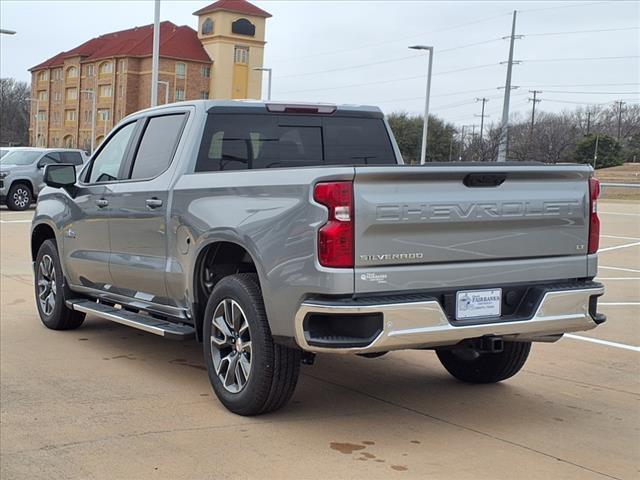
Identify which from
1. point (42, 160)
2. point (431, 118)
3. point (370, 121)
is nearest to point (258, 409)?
point (370, 121)

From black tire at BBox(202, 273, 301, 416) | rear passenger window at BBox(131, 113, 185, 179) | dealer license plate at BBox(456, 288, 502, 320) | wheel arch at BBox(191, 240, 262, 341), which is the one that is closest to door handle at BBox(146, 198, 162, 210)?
rear passenger window at BBox(131, 113, 185, 179)

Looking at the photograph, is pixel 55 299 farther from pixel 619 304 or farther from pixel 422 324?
pixel 619 304

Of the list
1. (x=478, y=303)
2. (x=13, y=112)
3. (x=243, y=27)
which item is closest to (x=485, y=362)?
(x=478, y=303)

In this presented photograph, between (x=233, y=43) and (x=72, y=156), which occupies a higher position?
(x=233, y=43)

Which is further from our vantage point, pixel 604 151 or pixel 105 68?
pixel 105 68

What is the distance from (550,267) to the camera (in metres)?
5.26

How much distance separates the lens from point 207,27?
9006 centimetres

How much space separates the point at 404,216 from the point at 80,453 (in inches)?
85.6

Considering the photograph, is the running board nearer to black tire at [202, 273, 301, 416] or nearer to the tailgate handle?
black tire at [202, 273, 301, 416]

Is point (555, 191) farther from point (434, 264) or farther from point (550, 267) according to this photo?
point (434, 264)

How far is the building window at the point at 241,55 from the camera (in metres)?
88.8

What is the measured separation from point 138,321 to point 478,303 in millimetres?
2757

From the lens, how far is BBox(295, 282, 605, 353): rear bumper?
4.61m

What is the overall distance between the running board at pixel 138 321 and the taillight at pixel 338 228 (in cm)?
171
